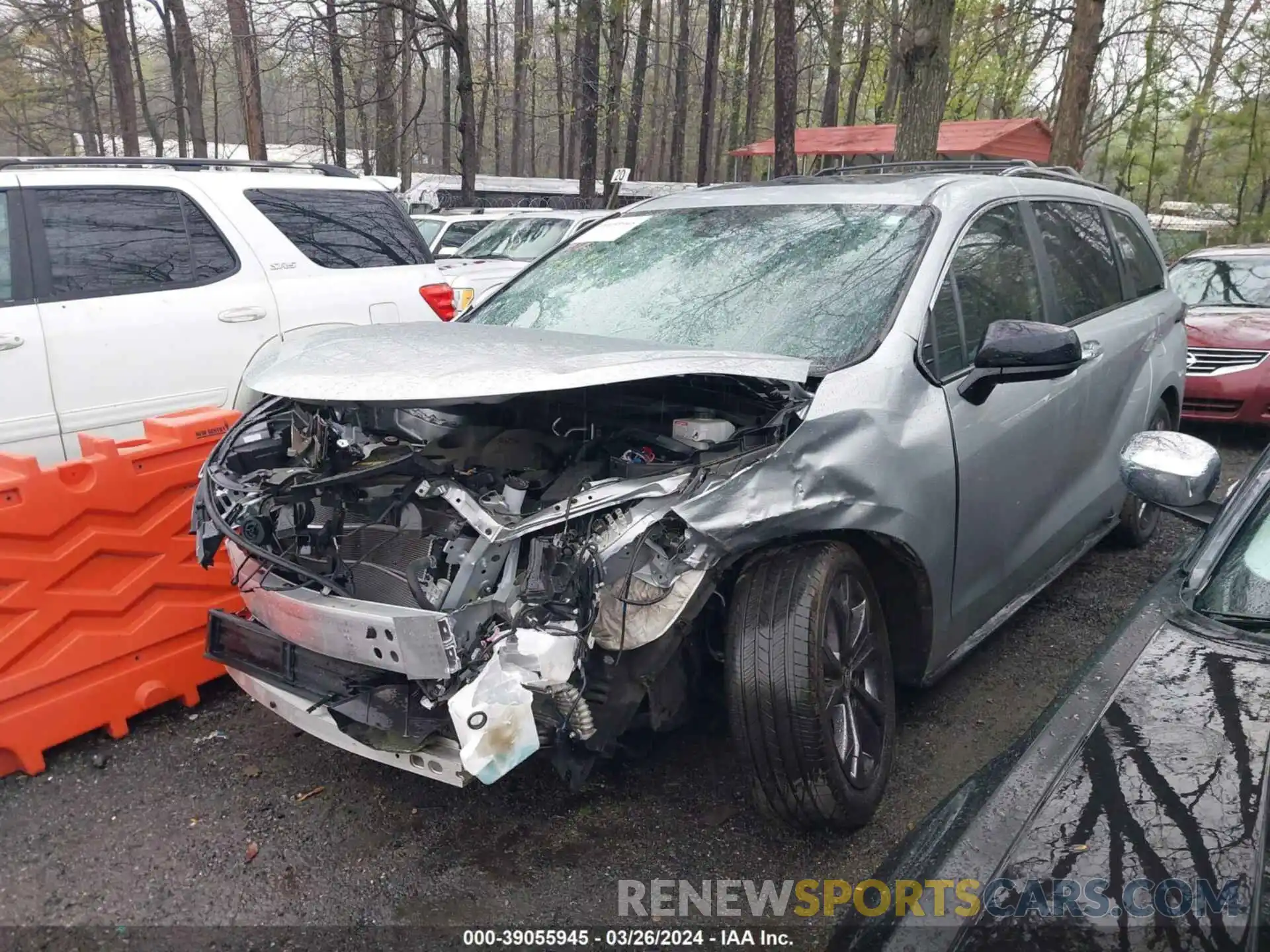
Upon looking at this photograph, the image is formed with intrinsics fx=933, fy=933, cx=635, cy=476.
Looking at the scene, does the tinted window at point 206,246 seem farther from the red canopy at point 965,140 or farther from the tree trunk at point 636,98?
the red canopy at point 965,140

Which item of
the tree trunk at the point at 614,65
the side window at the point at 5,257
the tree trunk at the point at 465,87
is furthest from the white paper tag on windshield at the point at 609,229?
the tree trunk at the point at 614,65

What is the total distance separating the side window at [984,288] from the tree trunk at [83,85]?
2086cm

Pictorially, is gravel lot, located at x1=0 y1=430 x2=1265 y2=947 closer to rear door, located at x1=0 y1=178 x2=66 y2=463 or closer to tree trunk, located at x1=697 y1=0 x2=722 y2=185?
rear door, located at x1=0 y1=178 x2=66 y2=463

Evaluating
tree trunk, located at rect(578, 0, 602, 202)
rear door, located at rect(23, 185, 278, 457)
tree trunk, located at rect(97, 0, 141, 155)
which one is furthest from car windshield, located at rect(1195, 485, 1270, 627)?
tree trunk, located at rect(97, 0, 141, 155)

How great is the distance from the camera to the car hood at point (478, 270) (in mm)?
9281

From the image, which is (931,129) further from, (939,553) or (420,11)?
(420,11)

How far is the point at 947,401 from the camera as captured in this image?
295 centimetres

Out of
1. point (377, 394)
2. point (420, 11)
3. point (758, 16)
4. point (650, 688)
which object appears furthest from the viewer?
point (758, 16)

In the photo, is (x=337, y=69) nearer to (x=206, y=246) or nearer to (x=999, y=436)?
(x=206, y=246)

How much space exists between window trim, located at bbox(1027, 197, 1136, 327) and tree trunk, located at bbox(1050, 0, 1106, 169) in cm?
979

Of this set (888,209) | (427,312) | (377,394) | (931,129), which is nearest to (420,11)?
(931,129)

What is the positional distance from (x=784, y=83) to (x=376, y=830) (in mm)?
11308

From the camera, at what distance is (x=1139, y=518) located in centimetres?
493

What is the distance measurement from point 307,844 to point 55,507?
1.41m
